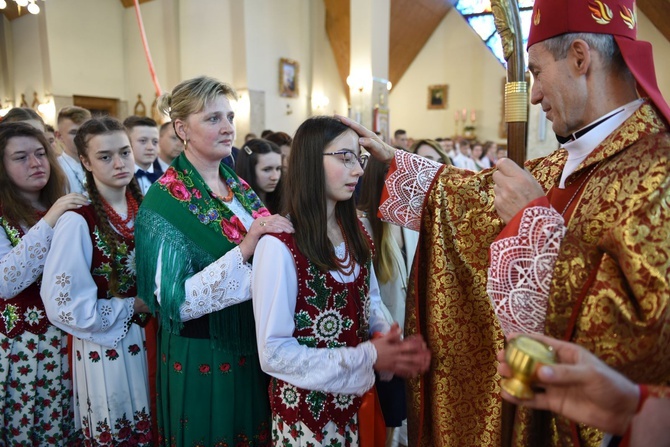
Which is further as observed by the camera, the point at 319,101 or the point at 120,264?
the point at 319,101

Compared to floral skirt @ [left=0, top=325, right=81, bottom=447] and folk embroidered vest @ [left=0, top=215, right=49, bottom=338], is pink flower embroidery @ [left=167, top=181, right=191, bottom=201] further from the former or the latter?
floral skirt @ [left=0, top=325, right=81, bottom=447]

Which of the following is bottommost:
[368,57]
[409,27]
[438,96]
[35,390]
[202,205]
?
[35,390]

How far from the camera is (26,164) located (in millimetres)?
2381

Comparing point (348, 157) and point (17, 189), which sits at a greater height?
point (348, 157)

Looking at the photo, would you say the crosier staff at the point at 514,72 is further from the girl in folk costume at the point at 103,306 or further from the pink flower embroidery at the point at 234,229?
the girl in folk costume at the point at 103,306

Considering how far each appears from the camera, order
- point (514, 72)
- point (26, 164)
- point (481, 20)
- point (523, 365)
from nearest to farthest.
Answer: point (523, 365) → point (514, 72) → point (26, 164) → point (481, 20)

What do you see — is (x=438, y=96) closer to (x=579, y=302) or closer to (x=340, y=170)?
(x=340, y=170)

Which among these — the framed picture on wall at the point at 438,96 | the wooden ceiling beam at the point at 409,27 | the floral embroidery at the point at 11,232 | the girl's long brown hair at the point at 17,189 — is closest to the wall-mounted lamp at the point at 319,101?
the wooden ceiling beam at the point at 409,27

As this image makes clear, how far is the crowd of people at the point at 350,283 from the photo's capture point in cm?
104

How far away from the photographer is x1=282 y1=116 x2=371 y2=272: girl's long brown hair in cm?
157

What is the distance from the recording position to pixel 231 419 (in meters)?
1.92

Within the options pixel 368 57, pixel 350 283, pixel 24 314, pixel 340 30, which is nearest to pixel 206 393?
pixel 350 283

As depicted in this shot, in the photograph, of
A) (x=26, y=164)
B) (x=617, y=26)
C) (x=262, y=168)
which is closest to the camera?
(x=617, y=26)

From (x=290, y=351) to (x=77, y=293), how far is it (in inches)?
41.8
